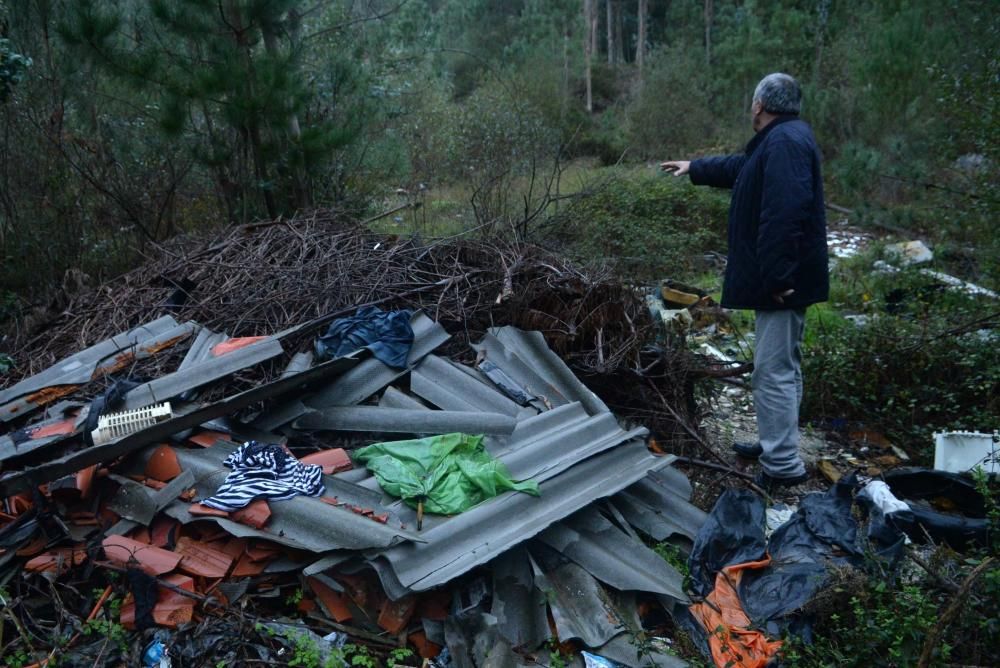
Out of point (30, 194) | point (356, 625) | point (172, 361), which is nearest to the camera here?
point (356, 625)

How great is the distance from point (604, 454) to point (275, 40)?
5.53 metres

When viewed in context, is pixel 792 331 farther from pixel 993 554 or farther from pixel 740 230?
pixel 993 554

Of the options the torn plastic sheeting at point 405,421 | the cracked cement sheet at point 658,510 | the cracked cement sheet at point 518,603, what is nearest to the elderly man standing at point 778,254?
the cracked cement sheet at point 658,510

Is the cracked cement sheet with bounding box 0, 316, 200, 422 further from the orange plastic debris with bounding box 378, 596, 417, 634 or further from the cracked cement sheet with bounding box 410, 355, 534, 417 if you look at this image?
the orange plastic debris with bounding box 378, 596, 417, 634

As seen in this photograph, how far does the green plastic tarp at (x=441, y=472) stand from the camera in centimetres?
313

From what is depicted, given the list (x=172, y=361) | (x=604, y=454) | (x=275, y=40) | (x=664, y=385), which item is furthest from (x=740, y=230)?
(x=275, y=40)

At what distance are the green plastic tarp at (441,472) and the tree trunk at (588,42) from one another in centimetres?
1735

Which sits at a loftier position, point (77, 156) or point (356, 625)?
point (77, 156)

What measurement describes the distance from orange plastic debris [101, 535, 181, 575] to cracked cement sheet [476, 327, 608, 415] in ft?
6.51

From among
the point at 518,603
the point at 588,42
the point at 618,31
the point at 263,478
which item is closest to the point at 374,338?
the point at 263,478

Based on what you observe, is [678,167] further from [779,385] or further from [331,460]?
[331,460]

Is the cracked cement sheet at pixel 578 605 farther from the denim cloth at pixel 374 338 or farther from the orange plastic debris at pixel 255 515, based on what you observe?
the denim cloth at pixel 374 338

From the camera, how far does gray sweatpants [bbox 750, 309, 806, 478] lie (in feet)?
12.9

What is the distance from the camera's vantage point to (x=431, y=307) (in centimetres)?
458
